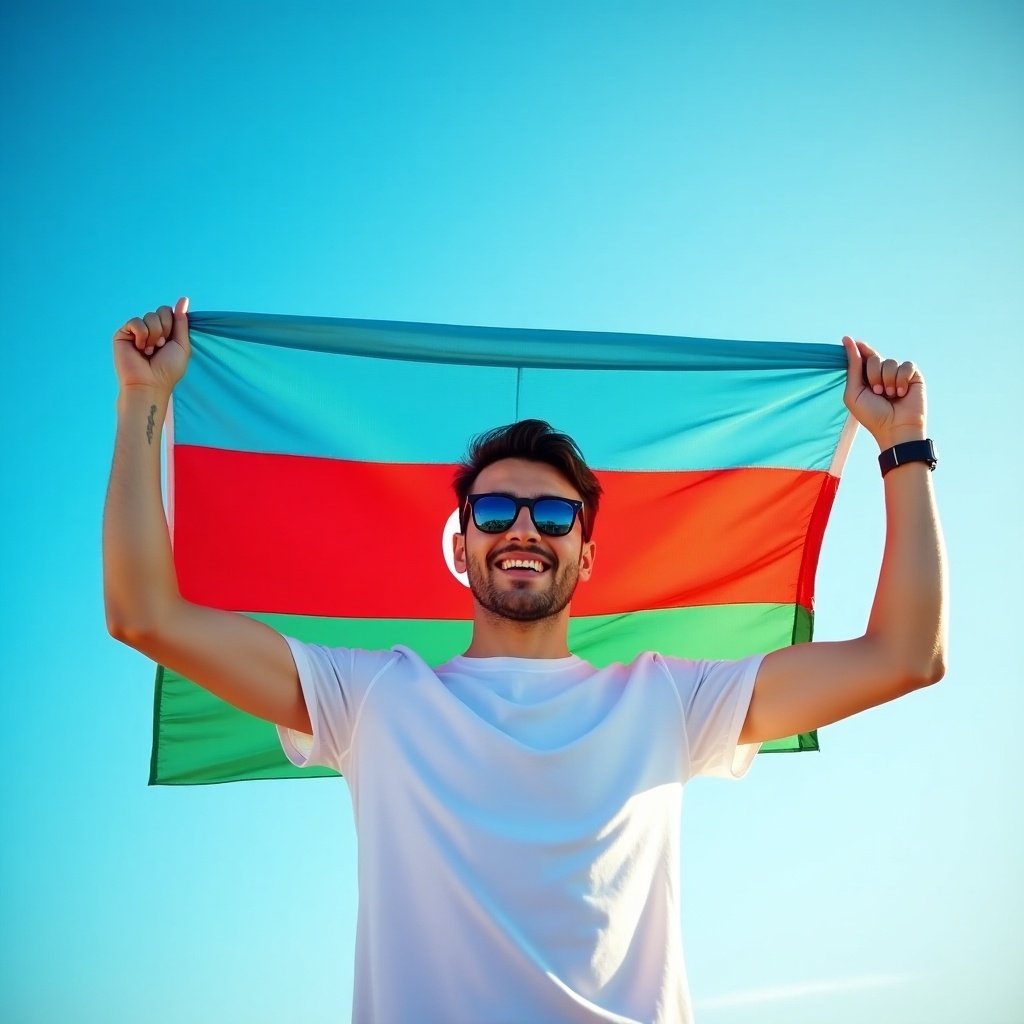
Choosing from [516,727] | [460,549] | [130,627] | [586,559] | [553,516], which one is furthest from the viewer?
[586,559]

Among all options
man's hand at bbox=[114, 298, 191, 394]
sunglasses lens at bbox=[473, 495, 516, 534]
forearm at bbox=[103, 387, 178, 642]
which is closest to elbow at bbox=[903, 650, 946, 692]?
sunglasses lens at bbox=[473, 495, 516, 534]

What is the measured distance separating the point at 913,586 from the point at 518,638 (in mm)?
1408

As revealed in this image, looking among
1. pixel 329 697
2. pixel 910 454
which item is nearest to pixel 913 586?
pixel 910 454

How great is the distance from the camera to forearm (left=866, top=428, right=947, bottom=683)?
3.48 meters

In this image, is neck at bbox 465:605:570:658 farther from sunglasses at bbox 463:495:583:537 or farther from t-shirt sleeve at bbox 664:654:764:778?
t-shirt sleeve at bbox 664:654:764:778

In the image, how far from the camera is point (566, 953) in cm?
297

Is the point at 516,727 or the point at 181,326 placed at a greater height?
the point at 181,326

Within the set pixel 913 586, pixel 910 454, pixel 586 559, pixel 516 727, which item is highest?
pixel 910 454

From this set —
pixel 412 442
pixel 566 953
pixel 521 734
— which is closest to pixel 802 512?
pixel 412 442

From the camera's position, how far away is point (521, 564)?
3.96 m

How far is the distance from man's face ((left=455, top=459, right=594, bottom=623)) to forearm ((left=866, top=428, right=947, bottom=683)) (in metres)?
1.14

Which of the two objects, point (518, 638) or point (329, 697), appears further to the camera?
point (518, 638)

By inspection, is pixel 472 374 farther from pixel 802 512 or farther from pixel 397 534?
pixel 802 512

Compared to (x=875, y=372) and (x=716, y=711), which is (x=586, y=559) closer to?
(x=716, y=711)
